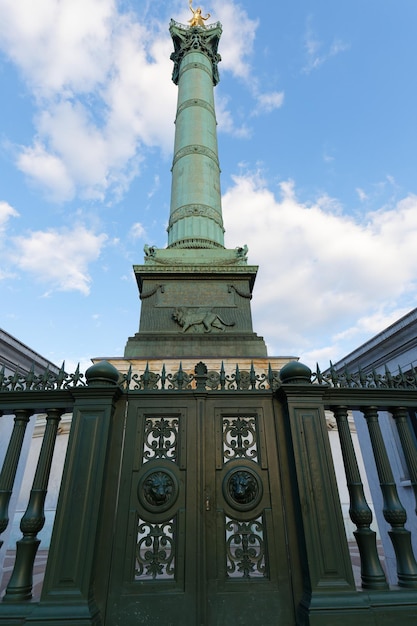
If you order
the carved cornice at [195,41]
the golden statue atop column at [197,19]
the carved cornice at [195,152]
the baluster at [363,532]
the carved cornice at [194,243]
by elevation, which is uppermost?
the golden statue atop column at [197,19]

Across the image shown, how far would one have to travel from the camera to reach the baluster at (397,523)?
127 inches

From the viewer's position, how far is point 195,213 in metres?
16.7

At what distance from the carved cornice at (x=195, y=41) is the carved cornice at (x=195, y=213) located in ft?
44.0

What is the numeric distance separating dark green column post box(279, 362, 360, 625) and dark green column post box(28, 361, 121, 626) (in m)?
1.85

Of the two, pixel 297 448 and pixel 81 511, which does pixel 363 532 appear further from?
pixel 81 511

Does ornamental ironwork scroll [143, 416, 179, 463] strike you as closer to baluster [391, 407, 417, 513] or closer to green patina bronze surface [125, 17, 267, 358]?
baluster [391, 407, 417, 513]

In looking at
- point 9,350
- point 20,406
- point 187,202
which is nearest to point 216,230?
point 187,202

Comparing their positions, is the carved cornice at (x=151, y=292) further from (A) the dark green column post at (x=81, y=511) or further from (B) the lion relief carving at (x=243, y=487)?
(B) the lion relief carving at (x=243, y=487)

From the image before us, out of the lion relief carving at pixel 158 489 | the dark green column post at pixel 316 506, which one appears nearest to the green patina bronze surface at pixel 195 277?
the dark green column post at pixel 316 506

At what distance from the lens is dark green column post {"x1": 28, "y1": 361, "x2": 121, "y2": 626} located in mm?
2840

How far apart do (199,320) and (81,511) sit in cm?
941

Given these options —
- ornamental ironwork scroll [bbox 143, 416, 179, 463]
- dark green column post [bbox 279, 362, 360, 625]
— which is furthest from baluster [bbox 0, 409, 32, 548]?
dark green column post [bbox 279, 362, 360, 625]

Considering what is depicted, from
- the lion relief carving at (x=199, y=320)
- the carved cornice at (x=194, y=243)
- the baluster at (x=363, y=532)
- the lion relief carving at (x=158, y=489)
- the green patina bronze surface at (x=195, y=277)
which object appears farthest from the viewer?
the carved cornice at (x=194, y=243)

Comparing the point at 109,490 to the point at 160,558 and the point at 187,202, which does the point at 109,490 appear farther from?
the point at 187,202
